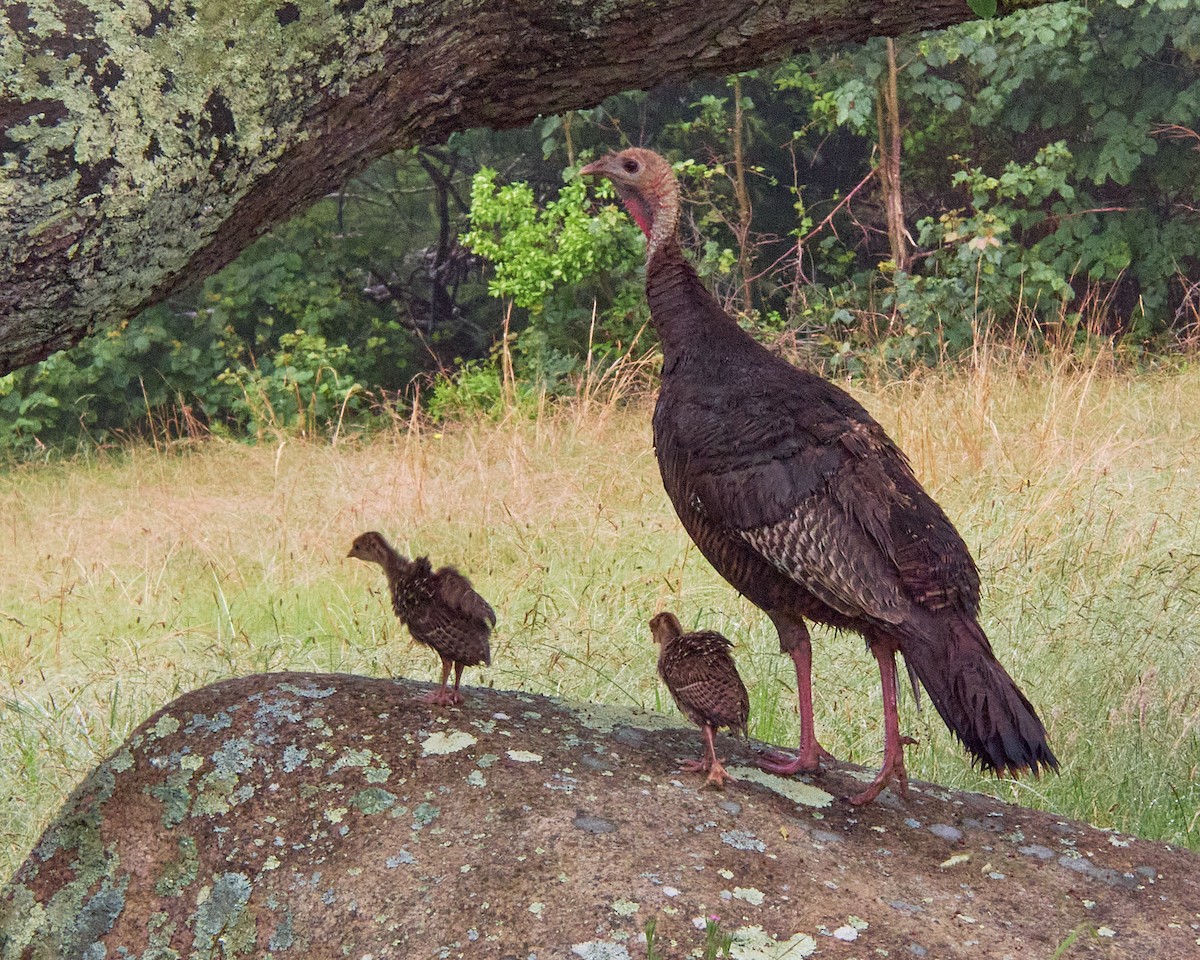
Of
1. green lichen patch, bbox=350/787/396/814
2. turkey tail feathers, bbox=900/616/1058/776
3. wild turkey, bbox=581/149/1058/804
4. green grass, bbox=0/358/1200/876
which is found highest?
wild turkey, bbox=581/149/1058/804

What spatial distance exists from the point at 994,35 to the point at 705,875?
1278cm

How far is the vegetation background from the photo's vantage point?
16.4ft

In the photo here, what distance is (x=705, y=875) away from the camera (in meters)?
2.57

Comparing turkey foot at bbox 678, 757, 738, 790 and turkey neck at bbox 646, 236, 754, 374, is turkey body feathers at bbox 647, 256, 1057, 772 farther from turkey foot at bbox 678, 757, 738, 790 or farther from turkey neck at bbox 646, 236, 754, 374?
turkey foot at bbox 678, 757, 738, 790

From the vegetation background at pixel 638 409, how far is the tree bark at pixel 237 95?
2471mm

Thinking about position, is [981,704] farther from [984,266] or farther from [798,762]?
[984,266]

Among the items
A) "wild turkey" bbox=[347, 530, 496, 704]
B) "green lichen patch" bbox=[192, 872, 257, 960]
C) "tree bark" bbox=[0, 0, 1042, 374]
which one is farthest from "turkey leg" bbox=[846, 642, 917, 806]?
"tree bark" bbox=[0, 0, 1042, 374]

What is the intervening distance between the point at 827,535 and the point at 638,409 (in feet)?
24.9

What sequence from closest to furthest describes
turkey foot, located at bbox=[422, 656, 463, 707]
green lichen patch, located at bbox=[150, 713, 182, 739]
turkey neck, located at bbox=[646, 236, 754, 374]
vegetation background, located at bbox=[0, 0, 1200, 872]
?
green lichen patch, located at bbox=[150, 713, 182, 739], turkey foot, located at bbox=[422, 656, 463, 707], turkey neck, located at bbox=[646, 236, 754, 374], vegetation background, located at bbox=[0, 0, 1200, 872]

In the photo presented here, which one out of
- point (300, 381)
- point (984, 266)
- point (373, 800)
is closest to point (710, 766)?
Result: point (373, 800)

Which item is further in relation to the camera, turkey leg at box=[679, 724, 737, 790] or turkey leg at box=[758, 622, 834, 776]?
turkey leg at box=[758, 622, 834, 776]

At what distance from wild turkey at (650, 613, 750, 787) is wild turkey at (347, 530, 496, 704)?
50 cm

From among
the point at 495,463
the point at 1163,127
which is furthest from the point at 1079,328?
the point at 495,463

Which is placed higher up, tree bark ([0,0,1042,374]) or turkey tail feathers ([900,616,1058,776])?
tree bark ([0,0,1042,374])
